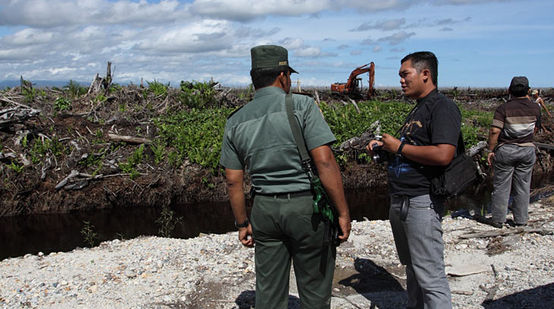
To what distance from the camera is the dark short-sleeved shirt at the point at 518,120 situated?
6066mm

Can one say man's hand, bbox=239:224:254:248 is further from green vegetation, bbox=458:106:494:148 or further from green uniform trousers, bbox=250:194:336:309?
green vegetation, bbox=458:106:494:148

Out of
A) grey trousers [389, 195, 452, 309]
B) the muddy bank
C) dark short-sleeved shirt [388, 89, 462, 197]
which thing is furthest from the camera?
the muddy bank

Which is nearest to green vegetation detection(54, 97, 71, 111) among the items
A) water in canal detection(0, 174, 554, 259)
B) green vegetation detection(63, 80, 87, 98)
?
green vegetation detection(63, 80, 87, 98)

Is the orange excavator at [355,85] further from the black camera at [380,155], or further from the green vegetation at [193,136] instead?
the black camera at [380,155]

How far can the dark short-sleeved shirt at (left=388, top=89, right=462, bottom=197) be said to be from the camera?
3.24 meters

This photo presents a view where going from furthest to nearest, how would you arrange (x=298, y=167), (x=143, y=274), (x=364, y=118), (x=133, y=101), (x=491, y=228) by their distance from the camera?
(x=133, y=101) → (x=364, y=118) → (x=491, y=228) → (x=143, y=274) → (x=298, y=167)

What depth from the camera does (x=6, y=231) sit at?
10.6m

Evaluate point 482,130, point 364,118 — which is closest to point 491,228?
point 364,118

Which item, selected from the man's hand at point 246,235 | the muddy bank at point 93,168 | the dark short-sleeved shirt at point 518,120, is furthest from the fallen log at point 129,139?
the man's hand at point 246,235

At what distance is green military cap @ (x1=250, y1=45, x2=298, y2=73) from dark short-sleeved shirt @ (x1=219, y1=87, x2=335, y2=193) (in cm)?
16

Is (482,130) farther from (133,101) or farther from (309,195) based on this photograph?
(309,195)

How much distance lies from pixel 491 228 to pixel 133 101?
13.7m

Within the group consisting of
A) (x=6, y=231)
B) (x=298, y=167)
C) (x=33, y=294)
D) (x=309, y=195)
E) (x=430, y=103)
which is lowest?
(x=6, y=231)

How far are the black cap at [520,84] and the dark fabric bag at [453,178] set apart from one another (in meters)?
3.24
